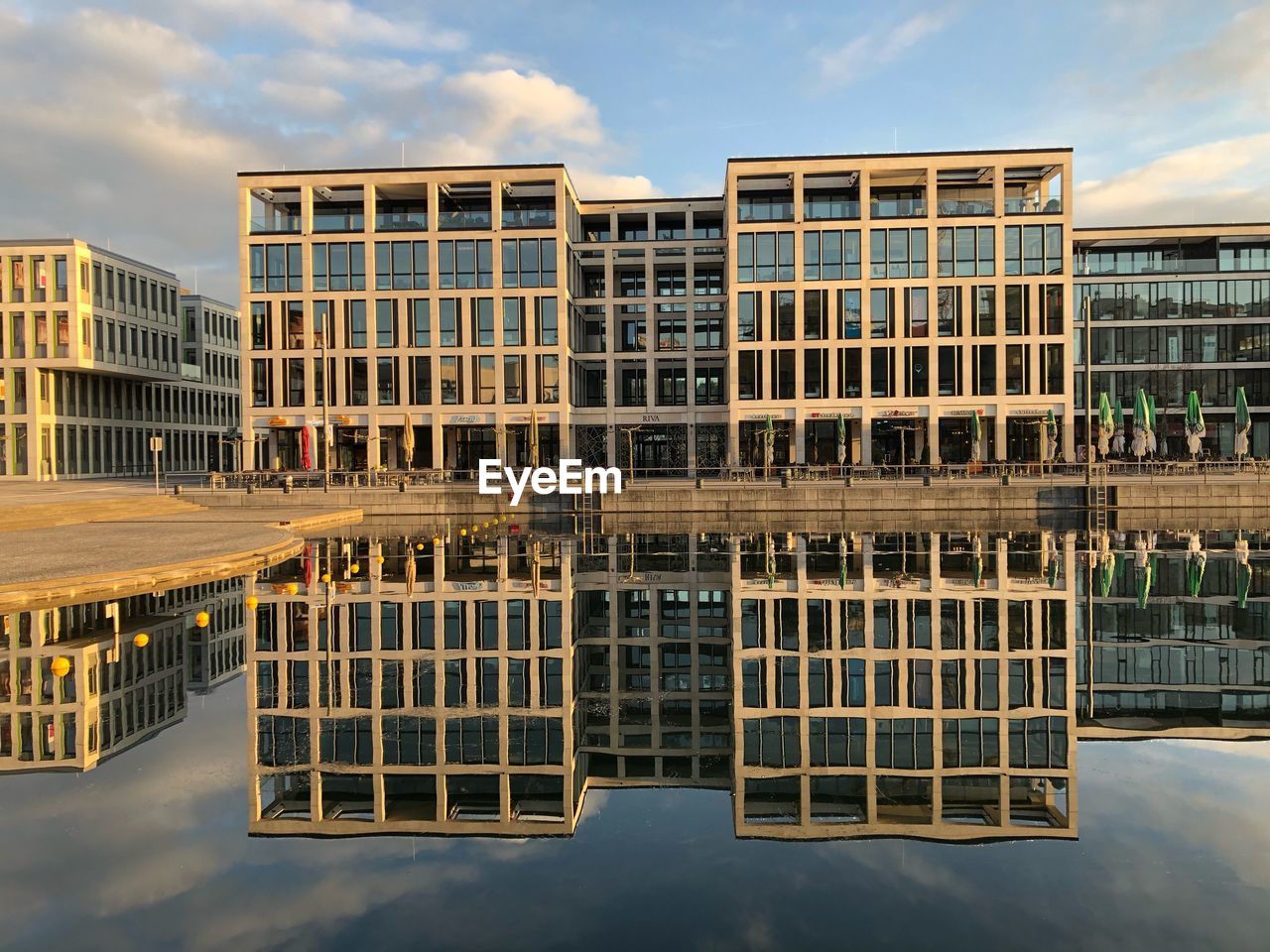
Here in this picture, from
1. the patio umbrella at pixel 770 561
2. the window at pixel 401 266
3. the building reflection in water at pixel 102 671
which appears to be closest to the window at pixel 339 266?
the window at pixel 401 266

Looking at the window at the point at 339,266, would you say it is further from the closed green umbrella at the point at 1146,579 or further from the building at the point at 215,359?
the closed green umbrella at the point at 1146,579

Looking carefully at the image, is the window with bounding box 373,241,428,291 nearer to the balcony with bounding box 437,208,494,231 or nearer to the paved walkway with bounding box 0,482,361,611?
the balcony with bounding box 437,208,494,231

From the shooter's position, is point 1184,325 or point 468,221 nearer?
point 468,221

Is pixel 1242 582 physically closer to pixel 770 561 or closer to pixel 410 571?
pixel 770 561

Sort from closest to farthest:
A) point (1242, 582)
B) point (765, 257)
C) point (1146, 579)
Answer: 1. point (1242, 582)
2. point (1146, 579)
3. point (765, 257)

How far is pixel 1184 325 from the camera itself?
7019 cm

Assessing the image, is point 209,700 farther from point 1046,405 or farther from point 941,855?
point 1046,405

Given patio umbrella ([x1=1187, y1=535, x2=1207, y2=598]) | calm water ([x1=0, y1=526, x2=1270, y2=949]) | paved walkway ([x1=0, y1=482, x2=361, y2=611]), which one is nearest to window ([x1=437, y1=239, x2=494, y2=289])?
paved walkway ([x1=0, y1=482, x2=361, y2=611])

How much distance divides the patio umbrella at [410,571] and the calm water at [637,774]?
1.74 metres

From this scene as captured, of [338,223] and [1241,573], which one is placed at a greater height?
[338,223]

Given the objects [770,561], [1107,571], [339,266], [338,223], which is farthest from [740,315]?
[1107,571]

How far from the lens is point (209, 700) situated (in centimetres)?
1052

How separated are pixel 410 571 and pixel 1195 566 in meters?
19.7

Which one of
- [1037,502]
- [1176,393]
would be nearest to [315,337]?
[1037,502]
